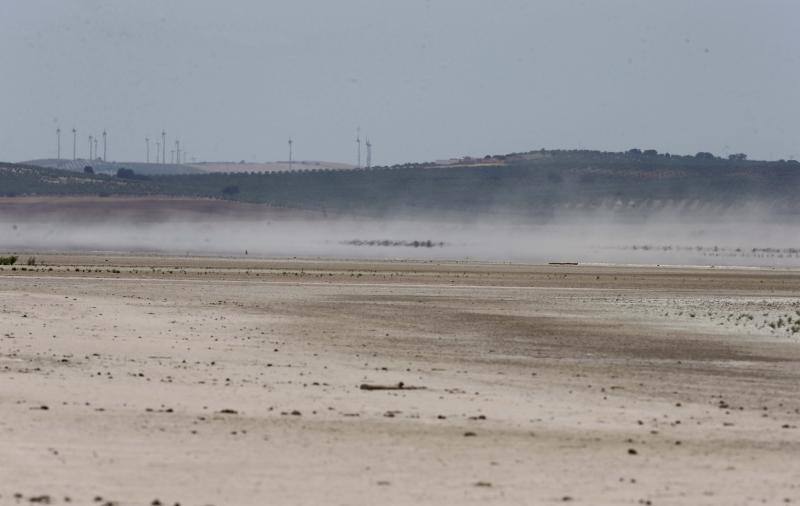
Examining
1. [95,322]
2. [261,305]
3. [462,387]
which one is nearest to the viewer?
[462,387]

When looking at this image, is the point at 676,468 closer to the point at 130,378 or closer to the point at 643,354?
the point at 130,378

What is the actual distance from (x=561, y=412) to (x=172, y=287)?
35809mm

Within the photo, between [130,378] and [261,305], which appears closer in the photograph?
[130,378]

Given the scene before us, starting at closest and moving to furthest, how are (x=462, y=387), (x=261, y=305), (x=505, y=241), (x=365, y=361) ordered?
1. (x=462, y=387)
2. (x=365, y=361)
3. (x=261, y=305)
4. (x=505, y=241)

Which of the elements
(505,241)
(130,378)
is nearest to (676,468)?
(130,378)

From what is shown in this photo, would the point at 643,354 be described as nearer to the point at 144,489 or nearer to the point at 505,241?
the point at 144,489

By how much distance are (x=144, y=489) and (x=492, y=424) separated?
5.58 metres

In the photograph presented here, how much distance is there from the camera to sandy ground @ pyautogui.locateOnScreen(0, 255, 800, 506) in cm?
1550

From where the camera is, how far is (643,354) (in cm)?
3086

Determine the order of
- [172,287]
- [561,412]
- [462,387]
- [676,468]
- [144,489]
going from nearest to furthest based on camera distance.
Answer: [144,489] < [676,468] < [561,412] < [462,387] < [172,287]

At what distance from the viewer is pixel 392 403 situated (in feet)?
70.8

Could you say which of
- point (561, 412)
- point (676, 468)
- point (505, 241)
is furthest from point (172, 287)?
point (505, 241)

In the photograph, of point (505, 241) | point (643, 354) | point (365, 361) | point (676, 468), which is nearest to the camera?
point (676, 468)

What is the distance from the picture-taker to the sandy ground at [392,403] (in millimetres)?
15500
